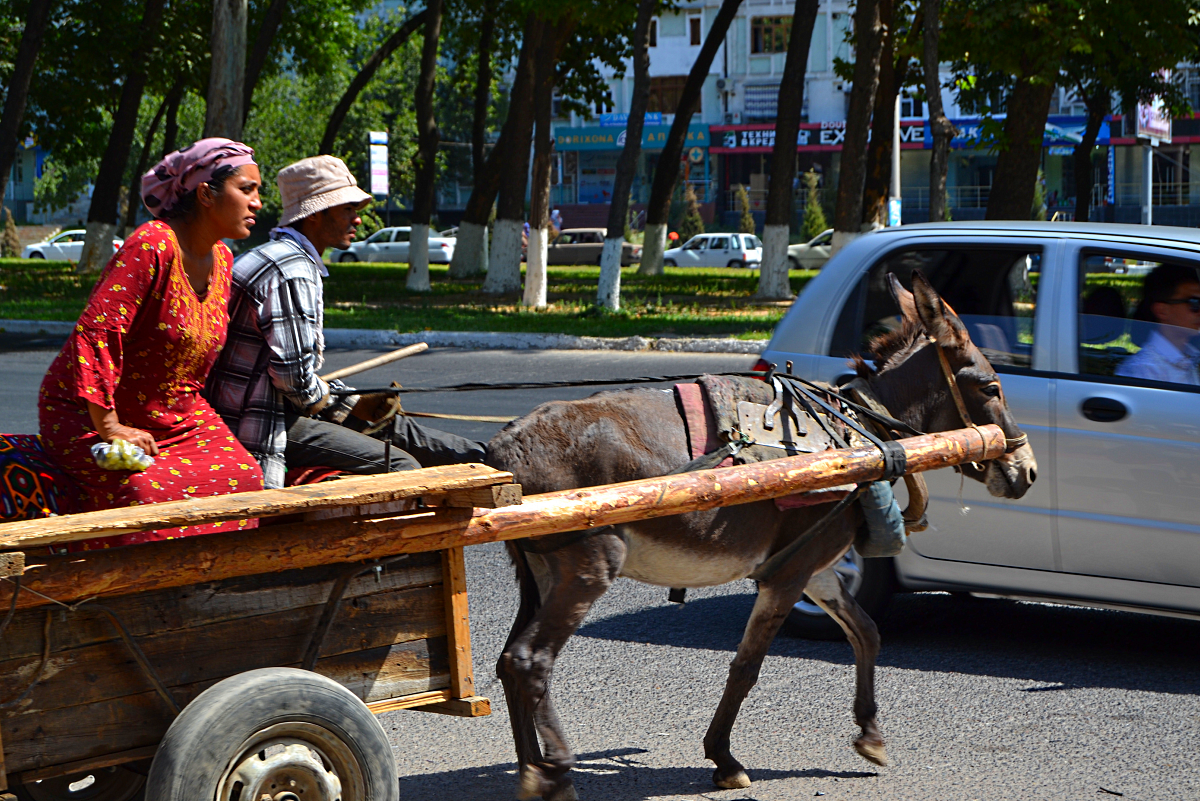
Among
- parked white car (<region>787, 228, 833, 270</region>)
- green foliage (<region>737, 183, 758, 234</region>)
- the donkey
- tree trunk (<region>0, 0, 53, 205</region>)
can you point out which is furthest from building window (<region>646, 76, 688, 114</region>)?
the donkey

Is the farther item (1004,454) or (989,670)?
(989,670)

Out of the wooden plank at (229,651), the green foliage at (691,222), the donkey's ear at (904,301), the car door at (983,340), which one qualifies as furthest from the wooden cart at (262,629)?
the green foliage at (691,222)

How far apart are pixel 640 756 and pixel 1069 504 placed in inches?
82.4

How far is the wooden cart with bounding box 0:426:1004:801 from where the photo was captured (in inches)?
111

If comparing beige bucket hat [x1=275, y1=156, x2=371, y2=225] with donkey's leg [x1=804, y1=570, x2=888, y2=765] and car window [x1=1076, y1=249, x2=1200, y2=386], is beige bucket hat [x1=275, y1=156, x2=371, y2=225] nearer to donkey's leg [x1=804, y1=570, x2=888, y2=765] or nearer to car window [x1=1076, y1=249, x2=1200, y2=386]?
donkey's leg [x1=804, y1=570, x2=888, y2=765]

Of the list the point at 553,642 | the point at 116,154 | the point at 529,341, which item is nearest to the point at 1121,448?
the point at 553,642

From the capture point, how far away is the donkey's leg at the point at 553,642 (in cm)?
378

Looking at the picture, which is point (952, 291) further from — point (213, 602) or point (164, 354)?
point (213, 602)

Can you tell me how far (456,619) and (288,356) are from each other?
1.08 meters

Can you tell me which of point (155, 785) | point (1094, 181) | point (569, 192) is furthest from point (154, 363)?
point (569, 192)

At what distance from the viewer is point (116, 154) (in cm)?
2781

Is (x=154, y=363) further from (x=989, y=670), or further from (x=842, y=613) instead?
(x=989, y=670)

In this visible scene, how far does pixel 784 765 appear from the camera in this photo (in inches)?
172

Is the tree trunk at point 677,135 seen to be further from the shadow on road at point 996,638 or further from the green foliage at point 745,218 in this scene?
the shadow on road at point 996,638
